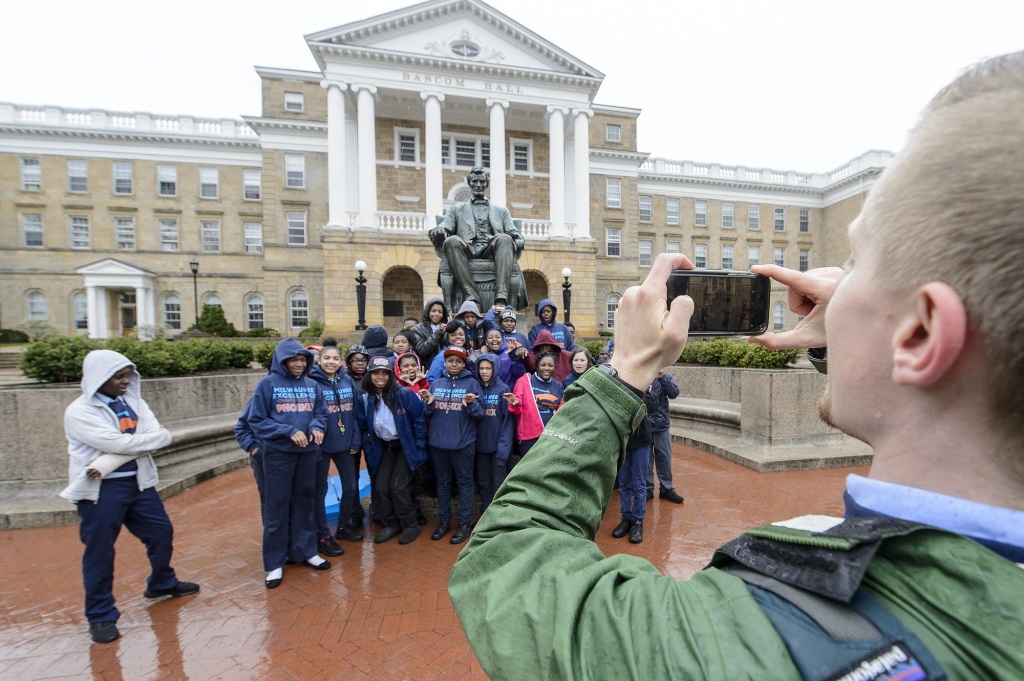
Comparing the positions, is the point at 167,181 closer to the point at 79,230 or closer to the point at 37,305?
the point at 79,230

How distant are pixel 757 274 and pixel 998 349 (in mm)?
824

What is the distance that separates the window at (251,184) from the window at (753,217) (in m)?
39.4

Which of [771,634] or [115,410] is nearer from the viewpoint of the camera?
[771,634]

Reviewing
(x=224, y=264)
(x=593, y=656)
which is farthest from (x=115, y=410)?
(x=224, y=264)

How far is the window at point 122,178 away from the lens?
112ft

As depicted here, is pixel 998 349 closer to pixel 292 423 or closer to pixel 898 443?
pixel 898 443

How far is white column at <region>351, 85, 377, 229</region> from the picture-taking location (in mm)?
24422

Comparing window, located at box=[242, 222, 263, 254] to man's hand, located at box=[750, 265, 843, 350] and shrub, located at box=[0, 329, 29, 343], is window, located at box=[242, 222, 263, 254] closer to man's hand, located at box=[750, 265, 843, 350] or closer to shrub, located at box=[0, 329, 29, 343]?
shrub, located at box=[0, 329, 29, 343]

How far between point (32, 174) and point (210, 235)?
12.4 m

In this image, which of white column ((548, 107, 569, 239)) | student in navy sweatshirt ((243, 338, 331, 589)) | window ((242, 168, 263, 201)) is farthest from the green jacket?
window ((242, 168, 263, 201))

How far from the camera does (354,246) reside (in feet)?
78.1

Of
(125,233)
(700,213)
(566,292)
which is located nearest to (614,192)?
(700,213)

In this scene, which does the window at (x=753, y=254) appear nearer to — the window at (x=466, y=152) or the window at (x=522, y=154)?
the window at (x=522, y=154)

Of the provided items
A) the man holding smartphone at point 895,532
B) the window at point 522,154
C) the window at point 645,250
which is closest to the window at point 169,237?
the window at point 522,154
